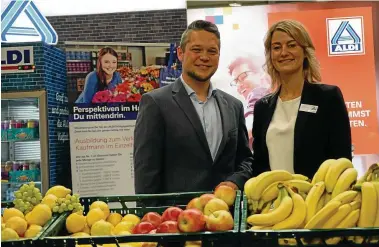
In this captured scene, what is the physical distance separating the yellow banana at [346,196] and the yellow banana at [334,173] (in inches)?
4.1

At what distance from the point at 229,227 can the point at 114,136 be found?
16.0ft

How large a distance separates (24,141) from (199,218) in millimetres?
5189

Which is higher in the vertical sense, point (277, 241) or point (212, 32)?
point (212, 32)

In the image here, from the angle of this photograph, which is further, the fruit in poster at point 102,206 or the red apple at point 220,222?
the fruit in poster at point 102,206

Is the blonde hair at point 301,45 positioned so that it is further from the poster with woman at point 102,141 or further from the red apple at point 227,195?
the poster with woman at point 102,141

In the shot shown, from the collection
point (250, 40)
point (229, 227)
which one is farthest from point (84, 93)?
point (229, 227)

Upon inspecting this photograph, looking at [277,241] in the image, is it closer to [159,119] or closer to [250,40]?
[159,119]

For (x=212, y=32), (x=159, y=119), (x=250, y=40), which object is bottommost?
(x=159, y=119)

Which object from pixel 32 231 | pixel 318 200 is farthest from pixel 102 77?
pixel 318 200

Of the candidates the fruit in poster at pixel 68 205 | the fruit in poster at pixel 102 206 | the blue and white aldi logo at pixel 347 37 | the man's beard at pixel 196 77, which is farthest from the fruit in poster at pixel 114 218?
the blue and white aldi logo at pixel 347 37

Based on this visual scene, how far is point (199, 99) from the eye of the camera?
301 cm

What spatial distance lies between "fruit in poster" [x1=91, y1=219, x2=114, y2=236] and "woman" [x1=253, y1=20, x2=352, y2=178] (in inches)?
49.1

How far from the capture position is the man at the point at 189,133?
9.27 ft

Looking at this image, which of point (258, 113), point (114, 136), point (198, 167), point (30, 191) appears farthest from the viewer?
point (114, 136)
